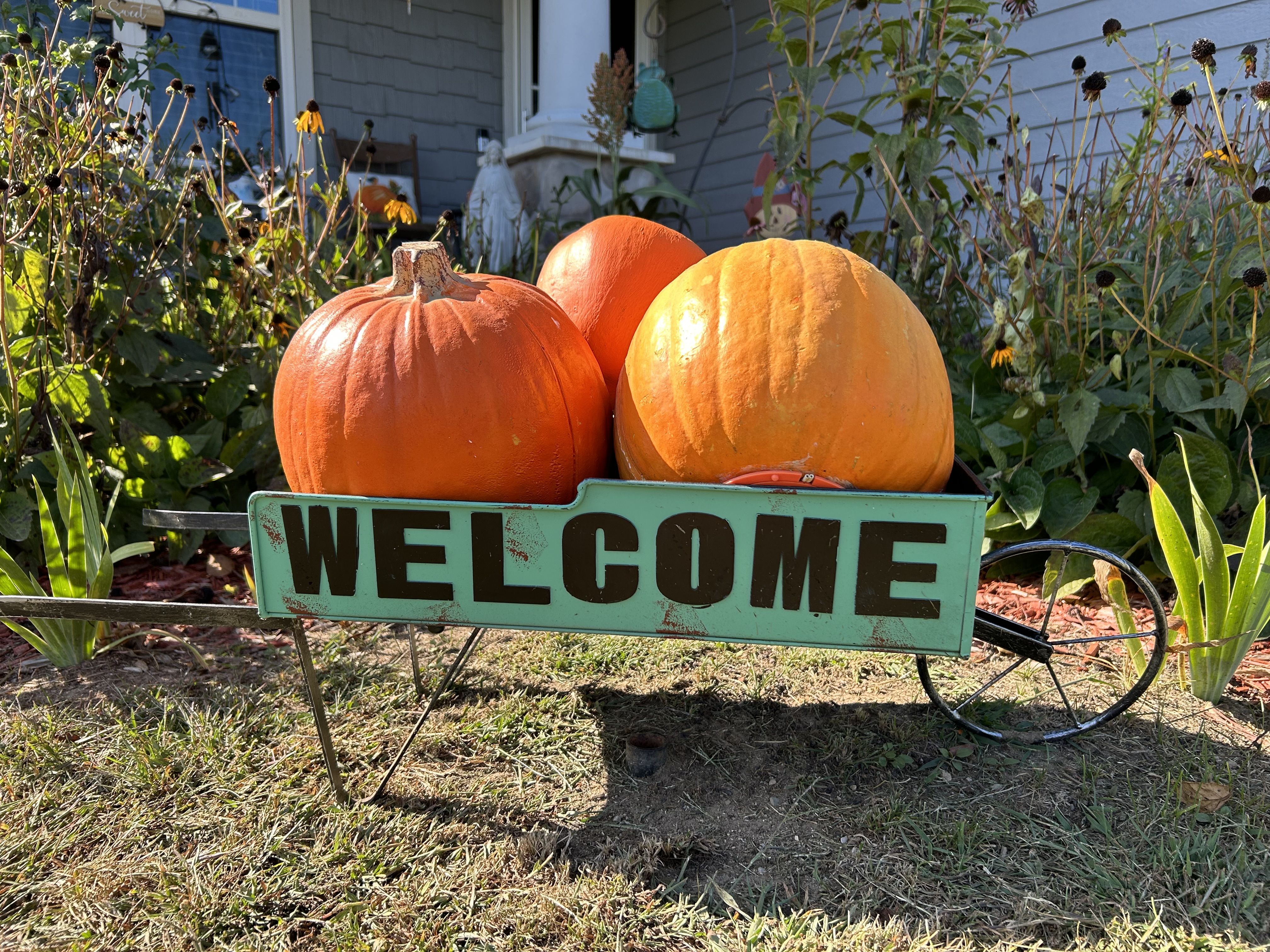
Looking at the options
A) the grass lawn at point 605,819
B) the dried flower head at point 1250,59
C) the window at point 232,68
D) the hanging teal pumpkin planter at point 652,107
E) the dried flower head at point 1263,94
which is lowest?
the grass lawn at point 605,819

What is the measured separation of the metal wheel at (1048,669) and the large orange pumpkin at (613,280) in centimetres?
89

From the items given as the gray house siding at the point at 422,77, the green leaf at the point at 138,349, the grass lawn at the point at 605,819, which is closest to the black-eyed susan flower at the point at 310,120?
the green leaf at the point at 138,349

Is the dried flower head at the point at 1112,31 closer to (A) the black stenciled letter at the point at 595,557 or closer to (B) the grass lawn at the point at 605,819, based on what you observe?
(B) the grass lawn at the point at 605,819

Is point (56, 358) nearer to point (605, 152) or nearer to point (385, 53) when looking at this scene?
point (605, 152)

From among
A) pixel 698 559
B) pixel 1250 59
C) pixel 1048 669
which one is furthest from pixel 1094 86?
pixel 698 559

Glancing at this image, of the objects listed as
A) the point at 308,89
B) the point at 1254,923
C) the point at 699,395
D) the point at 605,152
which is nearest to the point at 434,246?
the point at 699,395

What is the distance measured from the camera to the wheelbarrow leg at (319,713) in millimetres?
1513

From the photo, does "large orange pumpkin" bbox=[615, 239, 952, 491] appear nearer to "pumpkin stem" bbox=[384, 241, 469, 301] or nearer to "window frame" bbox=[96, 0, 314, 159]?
"pumpkin stem" bbox=[384, 241, 469, 301]

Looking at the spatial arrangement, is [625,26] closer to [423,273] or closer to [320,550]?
[423,273]

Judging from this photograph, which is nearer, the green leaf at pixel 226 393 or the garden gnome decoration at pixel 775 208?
the green leaf at pixel 226 393

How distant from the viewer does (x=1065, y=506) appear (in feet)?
8.20

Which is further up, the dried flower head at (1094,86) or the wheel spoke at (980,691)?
the dried flower head at (1094,86)

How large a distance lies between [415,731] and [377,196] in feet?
17.7

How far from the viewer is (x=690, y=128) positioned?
7875 millimetres
